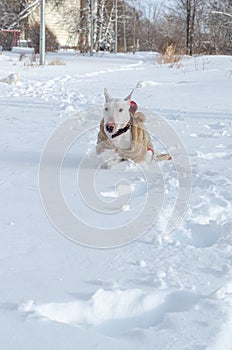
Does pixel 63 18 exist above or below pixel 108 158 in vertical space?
above

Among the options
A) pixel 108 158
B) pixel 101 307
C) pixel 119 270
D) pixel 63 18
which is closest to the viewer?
pixel 101 307

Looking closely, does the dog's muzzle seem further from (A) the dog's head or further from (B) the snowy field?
(B) the snowy field

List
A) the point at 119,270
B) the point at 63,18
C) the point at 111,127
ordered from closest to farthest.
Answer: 1. the point at 119,270
2. the point at 111,127
3. the point at 63,18

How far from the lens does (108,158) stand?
3078 millimetres

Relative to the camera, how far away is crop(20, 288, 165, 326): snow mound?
4.54ft

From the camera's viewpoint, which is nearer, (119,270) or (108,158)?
(119,270)

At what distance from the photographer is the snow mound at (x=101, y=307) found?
1.38 m

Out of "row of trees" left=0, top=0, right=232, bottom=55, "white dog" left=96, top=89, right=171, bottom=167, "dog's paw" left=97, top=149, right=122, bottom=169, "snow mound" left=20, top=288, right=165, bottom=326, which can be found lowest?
"snow mound" left=20, top=288, right=165, bottom=326

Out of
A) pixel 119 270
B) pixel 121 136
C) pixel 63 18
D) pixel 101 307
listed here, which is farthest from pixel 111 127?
pixel 63 18

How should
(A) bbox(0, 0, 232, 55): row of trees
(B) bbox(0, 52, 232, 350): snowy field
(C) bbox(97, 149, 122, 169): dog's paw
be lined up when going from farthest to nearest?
(A) bbox(0, 0, 232, 55): row of trees → (C) bbox(97, 149, 122, 169): dog's paw → (B) bbox(0, 52, 232, 350): snowy field

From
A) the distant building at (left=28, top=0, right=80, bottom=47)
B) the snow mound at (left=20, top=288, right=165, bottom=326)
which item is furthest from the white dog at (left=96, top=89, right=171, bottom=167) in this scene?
the distant building at (left=28, top=0, right=80, bottom=47)

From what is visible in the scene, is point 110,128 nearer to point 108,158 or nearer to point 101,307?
point 108,158

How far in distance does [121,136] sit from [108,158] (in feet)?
0.65

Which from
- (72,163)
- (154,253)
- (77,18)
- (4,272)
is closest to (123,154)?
(72,163)
